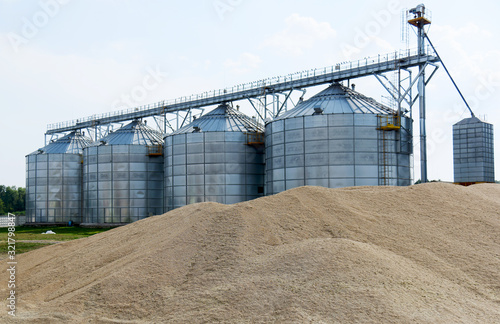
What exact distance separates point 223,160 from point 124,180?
13162mm

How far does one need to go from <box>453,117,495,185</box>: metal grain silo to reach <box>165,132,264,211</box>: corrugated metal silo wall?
16.2 m

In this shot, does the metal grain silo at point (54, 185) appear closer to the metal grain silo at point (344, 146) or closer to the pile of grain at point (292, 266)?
the metal grain silo at point (344, 146)

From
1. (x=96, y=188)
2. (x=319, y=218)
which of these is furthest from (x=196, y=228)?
(x=96, y=188)

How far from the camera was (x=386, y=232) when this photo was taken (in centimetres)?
1394

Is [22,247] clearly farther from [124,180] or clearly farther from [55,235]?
[124,180]

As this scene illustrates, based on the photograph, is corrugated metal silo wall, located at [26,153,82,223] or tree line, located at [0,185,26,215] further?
tree line, located at [0,185,26,215]

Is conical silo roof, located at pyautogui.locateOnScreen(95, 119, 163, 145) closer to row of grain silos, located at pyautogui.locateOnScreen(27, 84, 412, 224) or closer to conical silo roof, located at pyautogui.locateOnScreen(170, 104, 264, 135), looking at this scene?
row of grain silos, located at pyautogui.locateOnScreen(27, 84, 412, 224)

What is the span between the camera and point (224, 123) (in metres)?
40.7

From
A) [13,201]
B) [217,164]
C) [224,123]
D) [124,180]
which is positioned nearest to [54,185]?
[124,180]

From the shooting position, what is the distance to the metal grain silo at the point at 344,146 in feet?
101

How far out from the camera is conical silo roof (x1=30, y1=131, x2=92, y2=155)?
186 ft

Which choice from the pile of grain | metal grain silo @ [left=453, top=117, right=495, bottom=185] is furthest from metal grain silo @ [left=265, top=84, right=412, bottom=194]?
the pile of grain

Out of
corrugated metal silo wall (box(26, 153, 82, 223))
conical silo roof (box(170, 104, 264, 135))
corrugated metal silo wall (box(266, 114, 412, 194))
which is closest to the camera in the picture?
corrugated metal silo wall (box(266, 114, 412, 194))

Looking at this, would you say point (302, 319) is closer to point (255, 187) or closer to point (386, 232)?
point (386, 232)
